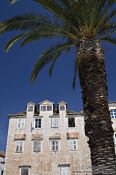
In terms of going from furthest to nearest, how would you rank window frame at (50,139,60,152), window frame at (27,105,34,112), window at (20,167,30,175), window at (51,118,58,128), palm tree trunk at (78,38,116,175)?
window frame at (27,105,34,112)
window at (51,118,58,128)
window frame at (50,139,60,152)
window at (20,167,30,175)
palm tree trunk at (78,38,116,175)

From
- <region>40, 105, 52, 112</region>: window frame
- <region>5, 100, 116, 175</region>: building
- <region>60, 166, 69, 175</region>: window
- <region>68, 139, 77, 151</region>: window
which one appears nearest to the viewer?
<region>60, 166, 69, 175</region>: window

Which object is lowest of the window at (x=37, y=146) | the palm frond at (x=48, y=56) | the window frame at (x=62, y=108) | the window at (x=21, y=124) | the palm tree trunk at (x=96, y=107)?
the palm tree trunk at (x=96, y=107)

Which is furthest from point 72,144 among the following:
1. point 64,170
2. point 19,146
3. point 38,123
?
point 19,146

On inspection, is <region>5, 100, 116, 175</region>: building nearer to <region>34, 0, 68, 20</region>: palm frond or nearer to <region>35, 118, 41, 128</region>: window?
<region>35, 118, 41, 128</region>: window

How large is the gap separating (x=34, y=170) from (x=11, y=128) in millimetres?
7426

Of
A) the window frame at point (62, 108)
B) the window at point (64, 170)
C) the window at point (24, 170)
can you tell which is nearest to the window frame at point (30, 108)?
the window frame at point (62, 108)

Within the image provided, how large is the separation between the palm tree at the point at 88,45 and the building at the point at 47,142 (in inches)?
1059

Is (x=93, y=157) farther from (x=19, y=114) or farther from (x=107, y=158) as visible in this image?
(x=19, y=114)

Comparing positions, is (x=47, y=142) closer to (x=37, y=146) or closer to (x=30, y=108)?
(x=37, y=146)

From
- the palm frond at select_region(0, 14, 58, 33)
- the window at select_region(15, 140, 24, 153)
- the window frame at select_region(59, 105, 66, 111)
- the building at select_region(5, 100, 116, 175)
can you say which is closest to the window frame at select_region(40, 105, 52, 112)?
the building at select_region(5, 100, 116, 175)

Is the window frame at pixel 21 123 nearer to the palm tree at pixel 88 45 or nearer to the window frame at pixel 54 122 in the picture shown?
the window frame at pixel 54 122

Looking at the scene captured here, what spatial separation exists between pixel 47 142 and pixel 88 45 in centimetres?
3219

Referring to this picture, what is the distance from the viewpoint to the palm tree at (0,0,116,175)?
38.3 ft

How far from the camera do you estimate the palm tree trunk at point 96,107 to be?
1133 centimetres
